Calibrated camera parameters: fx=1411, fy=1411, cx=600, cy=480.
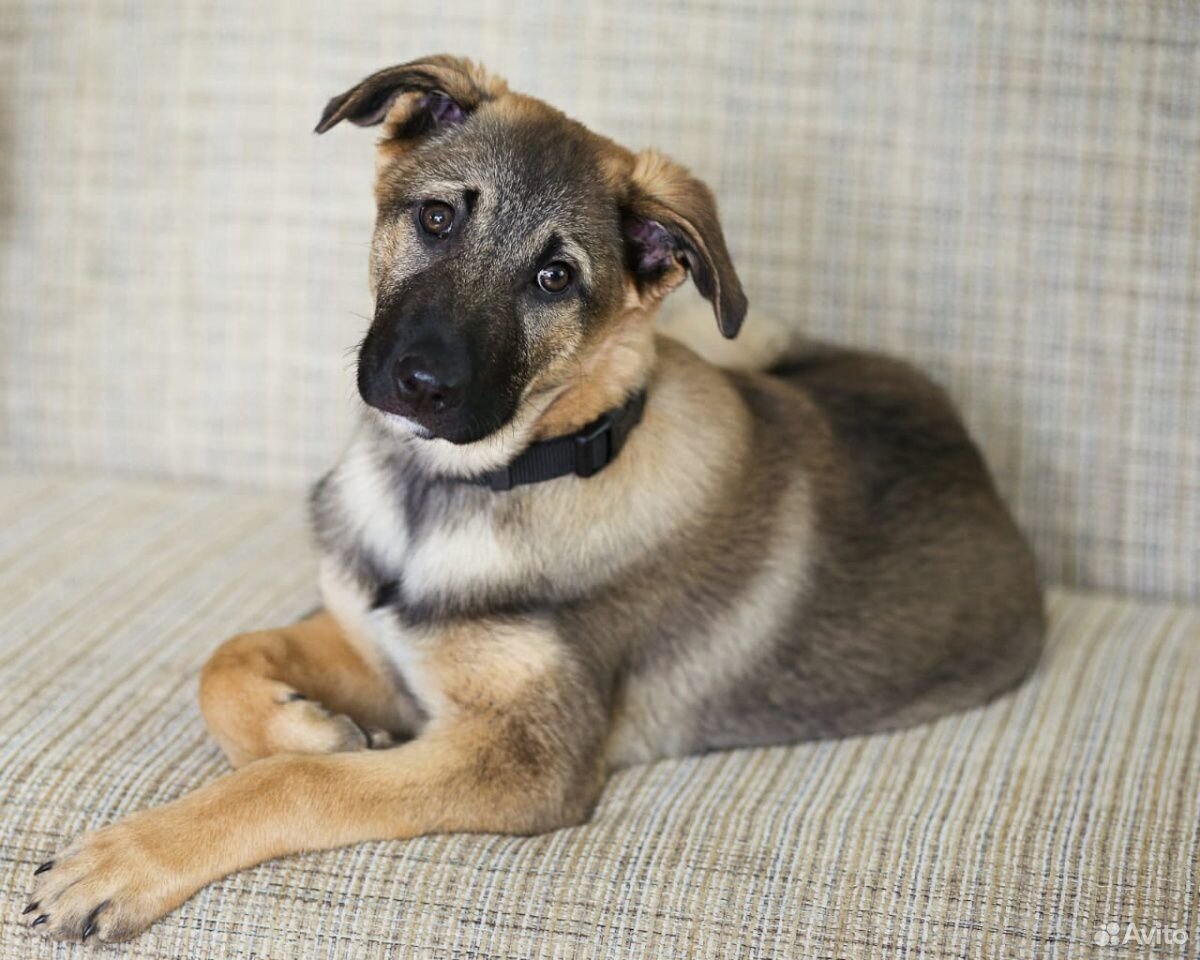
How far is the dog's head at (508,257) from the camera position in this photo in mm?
2078

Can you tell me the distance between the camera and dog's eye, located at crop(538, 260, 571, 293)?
2.19 metres

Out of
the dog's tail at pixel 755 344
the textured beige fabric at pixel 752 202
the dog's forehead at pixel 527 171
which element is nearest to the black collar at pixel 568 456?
the dog's forehead at pixel 527 171

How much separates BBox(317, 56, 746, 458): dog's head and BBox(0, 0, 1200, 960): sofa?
0.70 m

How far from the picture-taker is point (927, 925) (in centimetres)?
199

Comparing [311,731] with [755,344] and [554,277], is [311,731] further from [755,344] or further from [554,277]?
[755,344]

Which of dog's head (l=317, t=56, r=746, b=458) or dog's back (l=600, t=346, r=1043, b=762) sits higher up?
dog's head (l=317, t=56, r=746, b=458)

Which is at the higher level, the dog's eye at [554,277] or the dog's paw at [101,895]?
the dog's eye at [554,277]

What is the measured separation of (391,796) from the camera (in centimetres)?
211

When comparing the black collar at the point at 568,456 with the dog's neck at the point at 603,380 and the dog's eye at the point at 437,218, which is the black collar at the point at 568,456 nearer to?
the dog's neck at the point at 603,380

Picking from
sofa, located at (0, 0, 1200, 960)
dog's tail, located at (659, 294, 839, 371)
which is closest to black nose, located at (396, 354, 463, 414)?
sofa, located at (0, 0, 1200, 960)

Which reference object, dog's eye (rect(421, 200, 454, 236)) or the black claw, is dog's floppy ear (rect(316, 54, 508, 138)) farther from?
the black claw

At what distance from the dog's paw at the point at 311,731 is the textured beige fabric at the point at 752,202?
1.10 m

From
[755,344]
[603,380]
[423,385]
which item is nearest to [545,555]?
→ [603,380]

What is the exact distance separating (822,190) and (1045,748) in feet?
4.37
